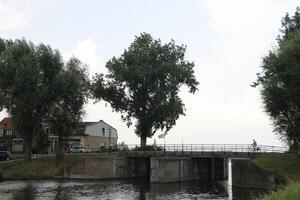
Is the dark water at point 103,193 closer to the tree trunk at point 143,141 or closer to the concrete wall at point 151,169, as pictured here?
the concrete wall at point 151,169

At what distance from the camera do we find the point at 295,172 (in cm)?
5053

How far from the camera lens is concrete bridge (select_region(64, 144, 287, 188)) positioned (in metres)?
65.4

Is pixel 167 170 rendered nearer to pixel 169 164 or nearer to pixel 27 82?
pixel 169 164

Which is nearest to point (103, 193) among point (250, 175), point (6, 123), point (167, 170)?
point (250, 175)

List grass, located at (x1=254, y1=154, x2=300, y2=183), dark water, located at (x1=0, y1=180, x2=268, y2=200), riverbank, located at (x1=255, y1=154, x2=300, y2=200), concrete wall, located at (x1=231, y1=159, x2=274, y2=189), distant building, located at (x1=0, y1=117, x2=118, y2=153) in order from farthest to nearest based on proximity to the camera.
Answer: distant building, located at (x1=0, y1=117, x2=118, y2=153), concrete wall, located at (x1=231, y1=159, x2=274, y2=189), grass, located at (x1=254, y1=154, x2=300, y2=183), riverbank, located at (x1=255, y1=154, x2=300, y2=200), dark water, located at (x1=0, y1=180, x2=268, y2=200)

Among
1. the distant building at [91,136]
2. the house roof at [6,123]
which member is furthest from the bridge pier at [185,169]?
the house roof at [6,123]

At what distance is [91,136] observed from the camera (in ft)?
372

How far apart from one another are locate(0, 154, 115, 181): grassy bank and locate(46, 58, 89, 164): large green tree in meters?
1.52

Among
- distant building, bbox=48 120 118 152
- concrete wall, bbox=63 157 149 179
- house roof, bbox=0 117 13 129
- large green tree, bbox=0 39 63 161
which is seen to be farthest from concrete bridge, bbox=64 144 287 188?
house roof, bbox=0 117 13 129

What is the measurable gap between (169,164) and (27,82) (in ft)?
76.6

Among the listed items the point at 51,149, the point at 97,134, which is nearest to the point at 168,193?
the point at 51,149

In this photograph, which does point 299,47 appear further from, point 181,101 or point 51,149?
point 51,149

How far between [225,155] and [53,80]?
2761 centimetres

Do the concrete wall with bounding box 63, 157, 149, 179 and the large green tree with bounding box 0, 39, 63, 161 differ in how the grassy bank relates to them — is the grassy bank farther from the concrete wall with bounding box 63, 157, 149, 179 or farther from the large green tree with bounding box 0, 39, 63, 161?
the large green tree with bounding box 0, 39, 63, 161
